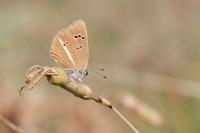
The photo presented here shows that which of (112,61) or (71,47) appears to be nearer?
(71,47)

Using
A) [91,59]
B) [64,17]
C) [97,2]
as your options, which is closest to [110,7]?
[97,2]

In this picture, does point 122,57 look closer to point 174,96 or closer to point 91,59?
point 91,59

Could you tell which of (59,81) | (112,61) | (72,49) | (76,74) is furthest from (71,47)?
(112,61)

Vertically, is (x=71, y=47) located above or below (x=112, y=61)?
above

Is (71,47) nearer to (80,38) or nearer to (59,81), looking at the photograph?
(80,38)

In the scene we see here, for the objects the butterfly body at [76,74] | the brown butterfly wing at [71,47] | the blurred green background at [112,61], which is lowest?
the blurred green background at [112,61]

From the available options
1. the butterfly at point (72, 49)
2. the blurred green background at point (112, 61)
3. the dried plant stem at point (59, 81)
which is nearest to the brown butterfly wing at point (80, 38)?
the butterfly at point (72, 49)

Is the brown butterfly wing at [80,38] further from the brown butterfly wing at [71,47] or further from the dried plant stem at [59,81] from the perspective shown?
the dried plant stem at [59,81]

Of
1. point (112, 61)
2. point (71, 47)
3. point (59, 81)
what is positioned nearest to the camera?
point (59, 81)

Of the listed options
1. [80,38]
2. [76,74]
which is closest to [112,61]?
[80,38]

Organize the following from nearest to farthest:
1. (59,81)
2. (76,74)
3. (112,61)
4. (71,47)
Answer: (59,81)
(76,74)
(71,47)
(112,61)
